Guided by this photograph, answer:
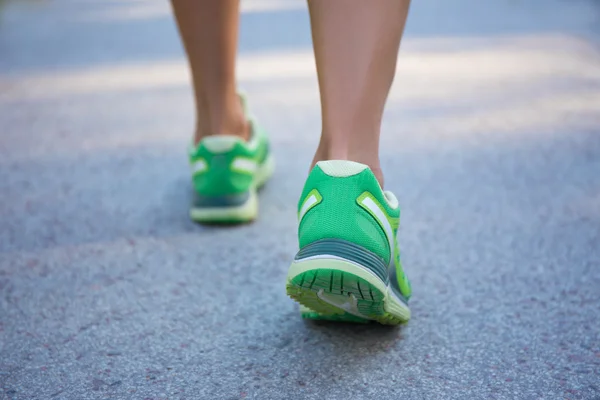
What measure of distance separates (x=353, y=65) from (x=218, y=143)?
529mm

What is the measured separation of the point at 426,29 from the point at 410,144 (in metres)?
1.85

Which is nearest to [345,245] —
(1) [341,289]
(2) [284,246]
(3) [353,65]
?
(1) [341,289]

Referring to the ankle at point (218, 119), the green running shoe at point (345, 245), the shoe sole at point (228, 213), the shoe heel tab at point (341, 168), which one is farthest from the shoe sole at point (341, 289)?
the ankle at point (218, 119)

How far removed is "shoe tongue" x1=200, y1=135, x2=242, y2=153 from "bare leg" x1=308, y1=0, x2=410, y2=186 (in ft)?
1.54

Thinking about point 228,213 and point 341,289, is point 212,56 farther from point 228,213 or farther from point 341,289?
point 341,289

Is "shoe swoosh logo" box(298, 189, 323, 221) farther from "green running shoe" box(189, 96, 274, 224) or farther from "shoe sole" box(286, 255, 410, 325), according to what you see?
"green running shoe" box(189, 96, 274, 224)

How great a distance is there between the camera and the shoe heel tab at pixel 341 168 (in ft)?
3.04

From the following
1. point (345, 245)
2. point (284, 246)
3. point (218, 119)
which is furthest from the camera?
point (218, 119)

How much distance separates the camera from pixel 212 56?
142 centimetres

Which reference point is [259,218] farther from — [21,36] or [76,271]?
[21,36]

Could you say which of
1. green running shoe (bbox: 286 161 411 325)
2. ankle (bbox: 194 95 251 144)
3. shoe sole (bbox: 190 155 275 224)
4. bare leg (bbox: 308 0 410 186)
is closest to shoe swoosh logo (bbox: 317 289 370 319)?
green running shoe (bbox: 286 161 411 325)

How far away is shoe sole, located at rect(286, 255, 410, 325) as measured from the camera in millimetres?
859

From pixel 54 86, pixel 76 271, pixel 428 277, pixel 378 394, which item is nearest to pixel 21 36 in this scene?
pixel 54 86

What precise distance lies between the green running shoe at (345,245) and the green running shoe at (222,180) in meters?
0.49
